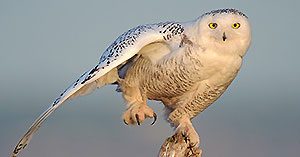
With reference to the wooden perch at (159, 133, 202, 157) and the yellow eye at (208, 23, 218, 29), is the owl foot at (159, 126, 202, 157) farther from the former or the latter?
the yellow eye at (208, 23, 218, 29)

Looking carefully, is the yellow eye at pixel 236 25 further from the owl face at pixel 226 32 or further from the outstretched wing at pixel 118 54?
the outstretched wing at pixel 118 54

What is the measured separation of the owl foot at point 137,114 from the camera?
280 inches

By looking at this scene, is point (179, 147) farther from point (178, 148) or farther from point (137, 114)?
point (137, 114)

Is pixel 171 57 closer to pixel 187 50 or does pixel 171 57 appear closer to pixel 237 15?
pixel 187 50

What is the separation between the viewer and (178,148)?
6855 millimetres

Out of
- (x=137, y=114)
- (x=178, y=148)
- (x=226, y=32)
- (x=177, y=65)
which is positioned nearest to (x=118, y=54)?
(x=177, y=65)

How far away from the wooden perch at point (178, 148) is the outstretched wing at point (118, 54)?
3.02 ft

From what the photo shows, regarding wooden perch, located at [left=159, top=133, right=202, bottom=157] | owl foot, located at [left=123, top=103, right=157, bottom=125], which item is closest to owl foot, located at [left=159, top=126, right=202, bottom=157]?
wooden perch, located at [left=159, top=133, right=202, bottom=157]

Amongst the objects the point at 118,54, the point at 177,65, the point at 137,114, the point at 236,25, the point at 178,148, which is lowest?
the point at 178,148

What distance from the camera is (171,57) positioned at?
21.7 feet

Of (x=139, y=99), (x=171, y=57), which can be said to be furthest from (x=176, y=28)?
(x=139, y=99)

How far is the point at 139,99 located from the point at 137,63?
0.40 m

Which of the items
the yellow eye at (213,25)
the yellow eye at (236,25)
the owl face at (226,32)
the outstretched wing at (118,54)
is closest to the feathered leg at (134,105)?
the outstretched wing at (118,54)

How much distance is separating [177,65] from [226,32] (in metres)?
0.55
